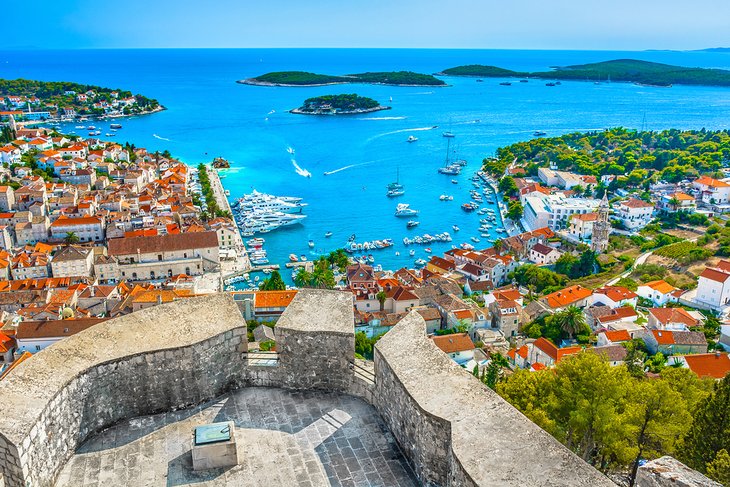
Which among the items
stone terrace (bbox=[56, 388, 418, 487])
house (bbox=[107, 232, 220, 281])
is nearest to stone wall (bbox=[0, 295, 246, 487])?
stone terrace (bbox=[56, 388, 418, 487])

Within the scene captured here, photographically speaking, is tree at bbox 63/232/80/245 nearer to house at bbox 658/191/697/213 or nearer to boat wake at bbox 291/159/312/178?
boat wake at bbox 291/159/312/178

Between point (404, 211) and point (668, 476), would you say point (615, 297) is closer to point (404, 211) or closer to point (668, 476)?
point (404, 211)

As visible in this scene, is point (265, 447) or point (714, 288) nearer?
point (265, 447)

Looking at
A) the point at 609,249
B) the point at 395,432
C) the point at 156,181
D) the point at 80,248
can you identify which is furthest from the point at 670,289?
the point at 156,181

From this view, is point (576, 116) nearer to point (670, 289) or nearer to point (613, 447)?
point (670, 289)

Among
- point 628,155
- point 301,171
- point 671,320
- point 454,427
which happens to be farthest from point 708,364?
point 301,171

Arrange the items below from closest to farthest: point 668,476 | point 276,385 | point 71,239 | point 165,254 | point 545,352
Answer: point 668,476 → point 276,385 → point 545,352 → point 165,254 → point 71,239
